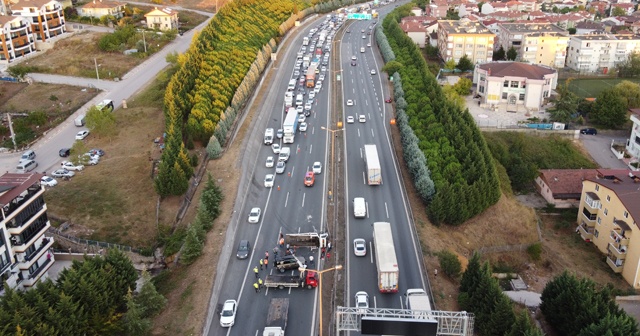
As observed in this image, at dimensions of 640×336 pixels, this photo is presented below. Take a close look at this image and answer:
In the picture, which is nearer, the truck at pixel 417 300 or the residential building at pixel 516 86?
the truck at pixel 417 300

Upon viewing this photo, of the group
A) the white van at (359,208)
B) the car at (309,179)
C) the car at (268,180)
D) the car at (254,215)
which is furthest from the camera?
the car at (268,180)

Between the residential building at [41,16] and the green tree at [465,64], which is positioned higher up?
the residential building at [41,16]

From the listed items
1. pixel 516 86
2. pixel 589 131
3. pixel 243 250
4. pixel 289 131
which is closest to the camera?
pixel 243 250

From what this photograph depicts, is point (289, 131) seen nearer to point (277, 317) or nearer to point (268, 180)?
point (268, 180)

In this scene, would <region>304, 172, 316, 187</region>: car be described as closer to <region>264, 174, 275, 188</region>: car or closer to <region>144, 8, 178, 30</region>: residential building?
<region>264, 174, 275, 188</region>: car

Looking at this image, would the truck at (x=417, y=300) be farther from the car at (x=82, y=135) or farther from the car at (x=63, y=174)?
the car at (x=82, y=135)

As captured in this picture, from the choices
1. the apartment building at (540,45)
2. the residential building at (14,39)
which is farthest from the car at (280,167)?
the apartment building at (540,45)

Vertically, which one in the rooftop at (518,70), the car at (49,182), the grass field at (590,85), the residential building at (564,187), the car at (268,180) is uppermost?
the rooftop at (518,70)

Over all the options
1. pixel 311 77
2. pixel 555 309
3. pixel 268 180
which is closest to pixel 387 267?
pixel 555 309
